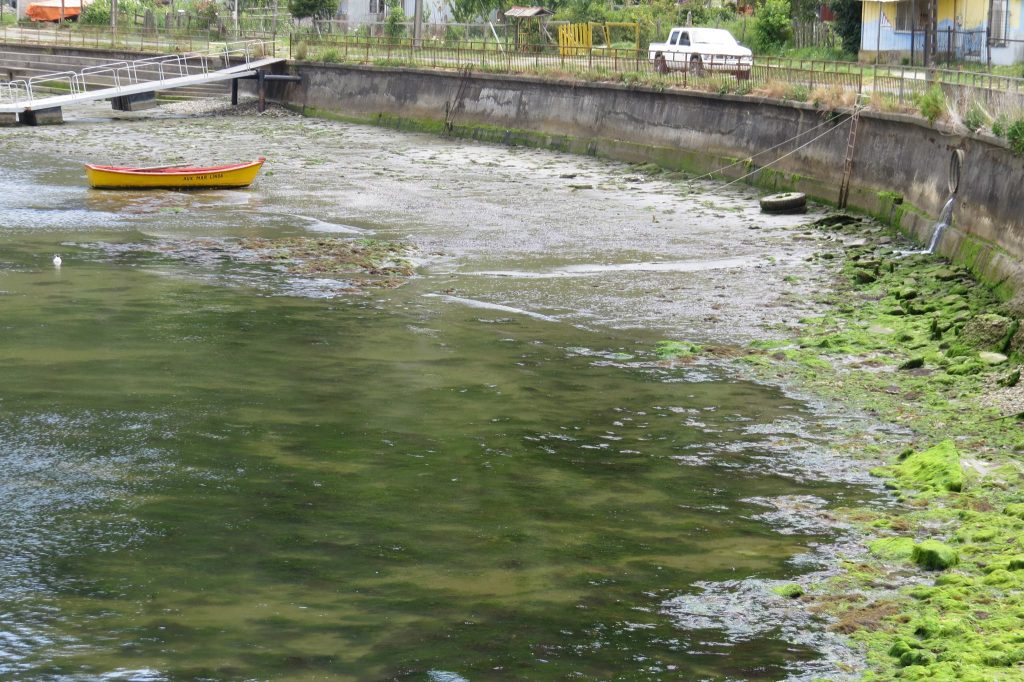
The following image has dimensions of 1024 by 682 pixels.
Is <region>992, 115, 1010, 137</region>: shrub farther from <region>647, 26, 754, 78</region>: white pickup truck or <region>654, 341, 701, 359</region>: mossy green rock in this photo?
<region>647, 26, 754, 78</region>: white pickup truck

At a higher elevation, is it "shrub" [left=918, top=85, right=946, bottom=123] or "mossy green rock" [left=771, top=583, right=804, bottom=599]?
"shrub" [left=918, top=85, right=946, bottom=123]

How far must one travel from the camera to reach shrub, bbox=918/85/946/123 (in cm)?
2455

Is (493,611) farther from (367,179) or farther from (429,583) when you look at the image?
(367,179)

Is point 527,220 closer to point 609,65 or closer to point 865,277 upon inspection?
point 865,277

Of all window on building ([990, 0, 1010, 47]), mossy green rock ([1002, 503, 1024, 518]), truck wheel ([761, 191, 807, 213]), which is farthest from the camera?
window on building ([990, 0, 1010, 47])

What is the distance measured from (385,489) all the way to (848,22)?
148ft

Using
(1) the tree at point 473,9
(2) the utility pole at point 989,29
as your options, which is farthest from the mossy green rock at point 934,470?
(1) the tree at point 473,9

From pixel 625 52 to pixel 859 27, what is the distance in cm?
1362

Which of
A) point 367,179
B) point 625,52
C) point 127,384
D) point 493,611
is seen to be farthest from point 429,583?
point 625,52

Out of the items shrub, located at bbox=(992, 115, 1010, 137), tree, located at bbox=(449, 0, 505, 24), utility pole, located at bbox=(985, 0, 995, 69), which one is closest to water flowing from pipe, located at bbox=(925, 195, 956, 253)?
shrub, located at bbox=(992, 115, 1010, 137)

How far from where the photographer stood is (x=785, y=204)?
28.8 meters

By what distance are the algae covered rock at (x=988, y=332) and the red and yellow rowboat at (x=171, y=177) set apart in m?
19.6

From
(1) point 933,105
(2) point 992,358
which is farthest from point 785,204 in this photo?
(2) point 992,358

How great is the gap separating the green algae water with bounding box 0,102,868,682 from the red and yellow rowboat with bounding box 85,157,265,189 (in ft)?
33.5
